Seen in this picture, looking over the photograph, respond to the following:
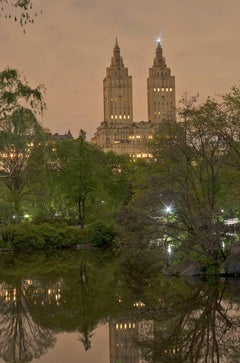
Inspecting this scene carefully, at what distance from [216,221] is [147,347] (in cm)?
1341

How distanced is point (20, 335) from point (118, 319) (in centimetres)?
309

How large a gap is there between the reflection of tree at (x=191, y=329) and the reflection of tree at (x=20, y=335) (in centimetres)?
277

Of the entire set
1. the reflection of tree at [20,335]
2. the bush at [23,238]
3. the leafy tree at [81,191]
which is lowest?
the reflection of tree at [20,335]

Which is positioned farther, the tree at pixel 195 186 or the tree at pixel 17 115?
the tree at pixel 195 186

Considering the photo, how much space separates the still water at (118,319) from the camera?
1538cm

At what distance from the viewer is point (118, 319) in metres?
19.1

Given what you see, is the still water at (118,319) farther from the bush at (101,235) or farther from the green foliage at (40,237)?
the bush at (101,235)

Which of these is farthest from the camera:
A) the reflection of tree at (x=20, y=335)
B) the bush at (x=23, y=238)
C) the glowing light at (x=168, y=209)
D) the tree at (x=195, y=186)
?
the bush at (x=23, y=238)

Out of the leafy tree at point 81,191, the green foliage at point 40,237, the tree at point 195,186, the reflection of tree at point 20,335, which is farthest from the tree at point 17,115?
the leafy tree at point 81,191

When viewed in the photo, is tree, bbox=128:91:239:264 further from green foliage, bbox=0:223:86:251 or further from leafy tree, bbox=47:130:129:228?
leafy tree, bbox=47:130:129:228

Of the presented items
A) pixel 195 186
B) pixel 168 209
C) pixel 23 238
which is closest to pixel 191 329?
pixel 168 209

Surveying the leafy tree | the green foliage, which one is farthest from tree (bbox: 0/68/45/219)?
the leafy tree

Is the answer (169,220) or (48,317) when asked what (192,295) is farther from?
(169,220)

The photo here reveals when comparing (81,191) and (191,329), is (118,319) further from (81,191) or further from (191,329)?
(81,191)
